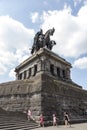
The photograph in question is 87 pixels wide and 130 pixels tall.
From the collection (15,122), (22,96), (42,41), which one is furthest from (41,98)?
(42,41)

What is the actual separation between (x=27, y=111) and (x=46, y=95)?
2186 millimetres

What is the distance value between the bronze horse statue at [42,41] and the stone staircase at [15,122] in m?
14.7

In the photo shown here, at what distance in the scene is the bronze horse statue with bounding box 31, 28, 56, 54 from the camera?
30.1 metres

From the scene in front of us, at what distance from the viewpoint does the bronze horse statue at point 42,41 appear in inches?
1184

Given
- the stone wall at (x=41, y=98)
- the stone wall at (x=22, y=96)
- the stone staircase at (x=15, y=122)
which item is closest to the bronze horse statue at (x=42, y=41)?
the stone wall at (x=41, y=98)

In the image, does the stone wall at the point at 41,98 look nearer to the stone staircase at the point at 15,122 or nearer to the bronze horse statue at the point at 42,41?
the stone staircase at the point at 15,122

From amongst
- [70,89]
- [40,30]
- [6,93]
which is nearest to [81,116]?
[70,89]

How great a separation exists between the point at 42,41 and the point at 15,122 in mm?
17403

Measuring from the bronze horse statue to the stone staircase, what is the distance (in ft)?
48.3

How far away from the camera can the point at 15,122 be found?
1466 cm

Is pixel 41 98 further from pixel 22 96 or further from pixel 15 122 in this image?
pixel 15 122

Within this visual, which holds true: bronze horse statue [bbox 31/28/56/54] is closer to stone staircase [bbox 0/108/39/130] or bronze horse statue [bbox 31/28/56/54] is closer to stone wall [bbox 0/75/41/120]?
stone wall [bbox 0/75/41/120]

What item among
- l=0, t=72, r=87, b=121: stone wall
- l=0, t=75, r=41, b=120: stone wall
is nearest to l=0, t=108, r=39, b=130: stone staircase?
l=0, t=72, r=87, b=121: stone wall

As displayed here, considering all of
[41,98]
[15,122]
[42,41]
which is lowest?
[15,122]
